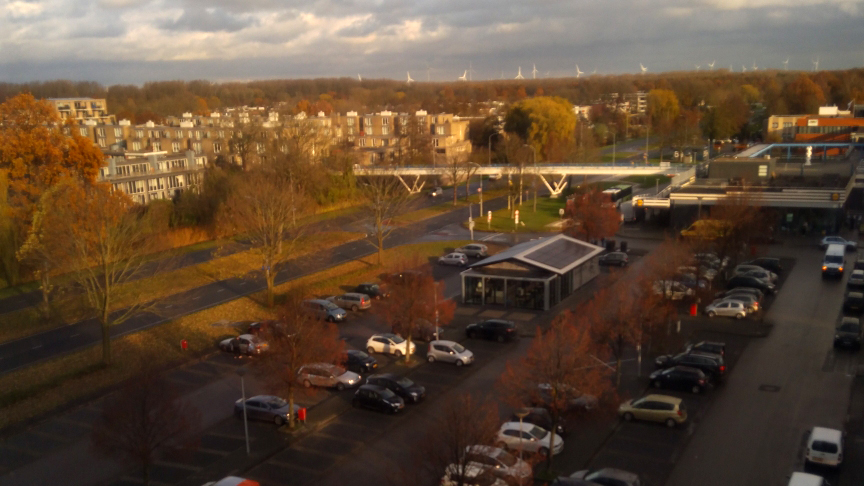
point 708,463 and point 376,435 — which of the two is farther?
point 376,435

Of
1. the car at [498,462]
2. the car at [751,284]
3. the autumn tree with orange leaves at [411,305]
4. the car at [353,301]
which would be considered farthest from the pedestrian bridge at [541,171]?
the car at [498,462]

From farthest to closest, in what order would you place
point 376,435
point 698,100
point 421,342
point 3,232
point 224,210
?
point 698,100, point 224,210, point 3,232, point 421,342, point 376,435

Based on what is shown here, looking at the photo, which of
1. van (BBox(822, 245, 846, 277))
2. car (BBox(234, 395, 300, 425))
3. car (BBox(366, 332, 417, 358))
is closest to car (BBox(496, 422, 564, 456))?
car (BBox(234, 395, 300, 425))

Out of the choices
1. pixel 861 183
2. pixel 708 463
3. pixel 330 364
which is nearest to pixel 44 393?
pixel 330 364

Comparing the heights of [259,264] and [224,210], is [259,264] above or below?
below

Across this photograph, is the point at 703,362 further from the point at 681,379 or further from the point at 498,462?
the point at 498,462

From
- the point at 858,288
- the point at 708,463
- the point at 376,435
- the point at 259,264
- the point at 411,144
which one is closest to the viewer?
the point at 708,463

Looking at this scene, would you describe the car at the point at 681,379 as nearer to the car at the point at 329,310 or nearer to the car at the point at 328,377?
the car at the point at 328,377

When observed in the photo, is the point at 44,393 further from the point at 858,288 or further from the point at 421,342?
the point at 858,288
